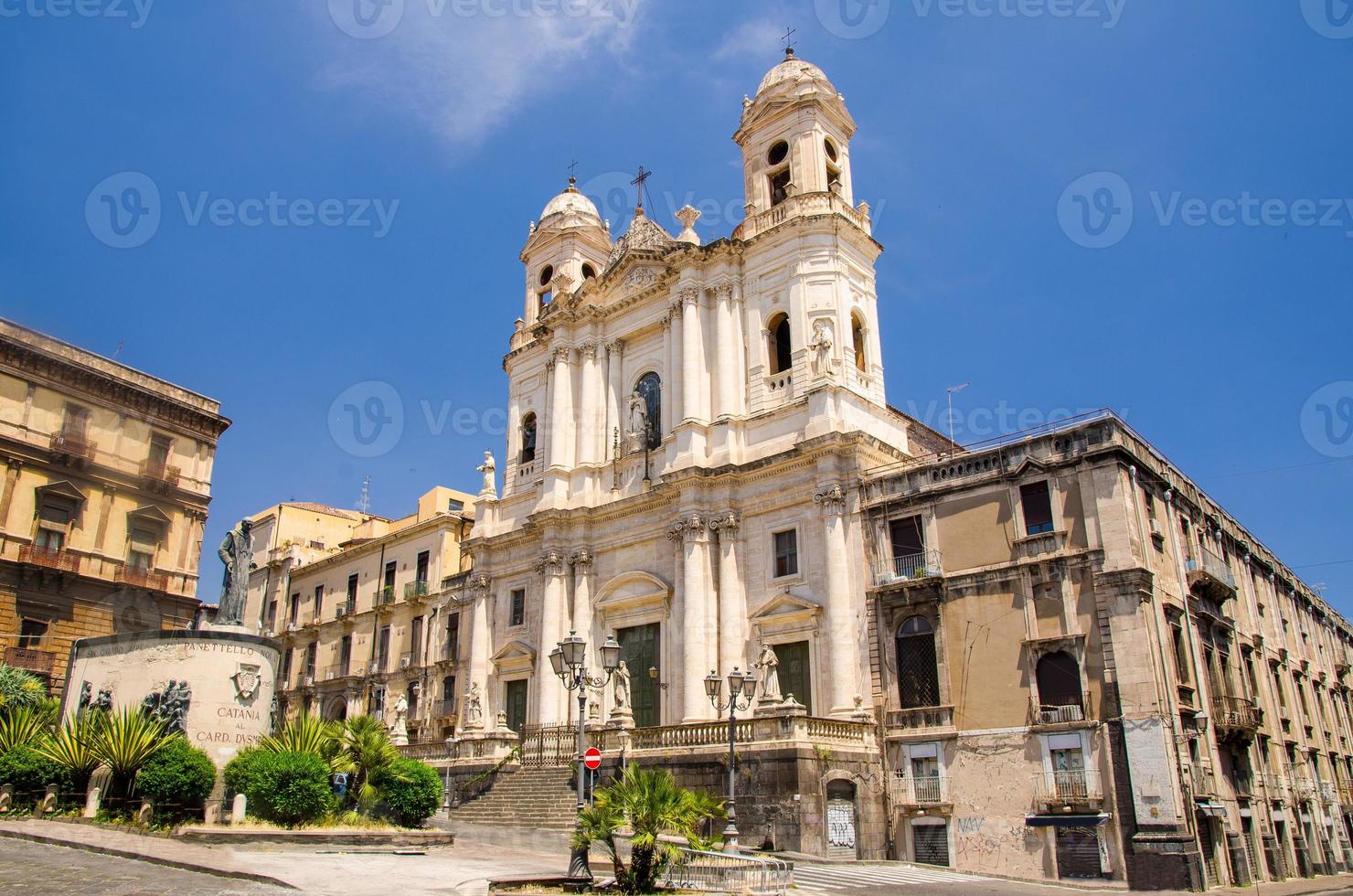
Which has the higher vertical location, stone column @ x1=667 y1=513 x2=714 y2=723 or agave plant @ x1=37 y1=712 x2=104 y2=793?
stone column @ x1=667 y1=513 x2=714 y2=723

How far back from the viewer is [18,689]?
86.6 feet

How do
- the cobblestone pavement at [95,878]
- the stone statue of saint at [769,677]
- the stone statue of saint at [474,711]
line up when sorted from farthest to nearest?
the stone statue of saint at [474,711], the stone statue of saint at [769,677], the cobblestone pavement at [95,878]

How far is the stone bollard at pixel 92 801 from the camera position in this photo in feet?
63.2

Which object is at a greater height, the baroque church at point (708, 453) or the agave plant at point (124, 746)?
the baroque church at point (708, 453)

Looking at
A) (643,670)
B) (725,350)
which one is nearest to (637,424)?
(725,350)

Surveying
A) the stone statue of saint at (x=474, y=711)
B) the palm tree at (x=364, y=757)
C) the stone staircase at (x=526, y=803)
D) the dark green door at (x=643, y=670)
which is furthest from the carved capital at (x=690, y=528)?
the palm tree at (x=364, y=757)

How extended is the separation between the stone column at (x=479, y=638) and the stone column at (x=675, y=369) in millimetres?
9622

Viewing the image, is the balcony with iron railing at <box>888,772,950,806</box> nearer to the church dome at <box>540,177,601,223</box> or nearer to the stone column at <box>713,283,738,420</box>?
the stone column at <box>713,283,738,420</box>

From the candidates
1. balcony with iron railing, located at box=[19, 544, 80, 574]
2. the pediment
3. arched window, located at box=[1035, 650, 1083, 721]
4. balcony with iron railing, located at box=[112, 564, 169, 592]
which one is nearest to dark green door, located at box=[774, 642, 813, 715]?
arched window, located at box=[1035, 650, 1083, 721]

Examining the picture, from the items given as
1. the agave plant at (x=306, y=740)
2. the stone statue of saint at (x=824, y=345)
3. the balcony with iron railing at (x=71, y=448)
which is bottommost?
the agave plant at (x=306, y=740)

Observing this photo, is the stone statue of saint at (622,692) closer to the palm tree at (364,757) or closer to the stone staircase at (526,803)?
the stone staircase at (526,803)

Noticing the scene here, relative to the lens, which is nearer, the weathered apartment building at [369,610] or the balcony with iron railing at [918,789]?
the balcony with iron railing at [918,789]

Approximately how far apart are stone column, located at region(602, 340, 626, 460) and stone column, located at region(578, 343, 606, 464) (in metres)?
0.28

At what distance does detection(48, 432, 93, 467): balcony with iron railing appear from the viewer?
34938 millimetres
